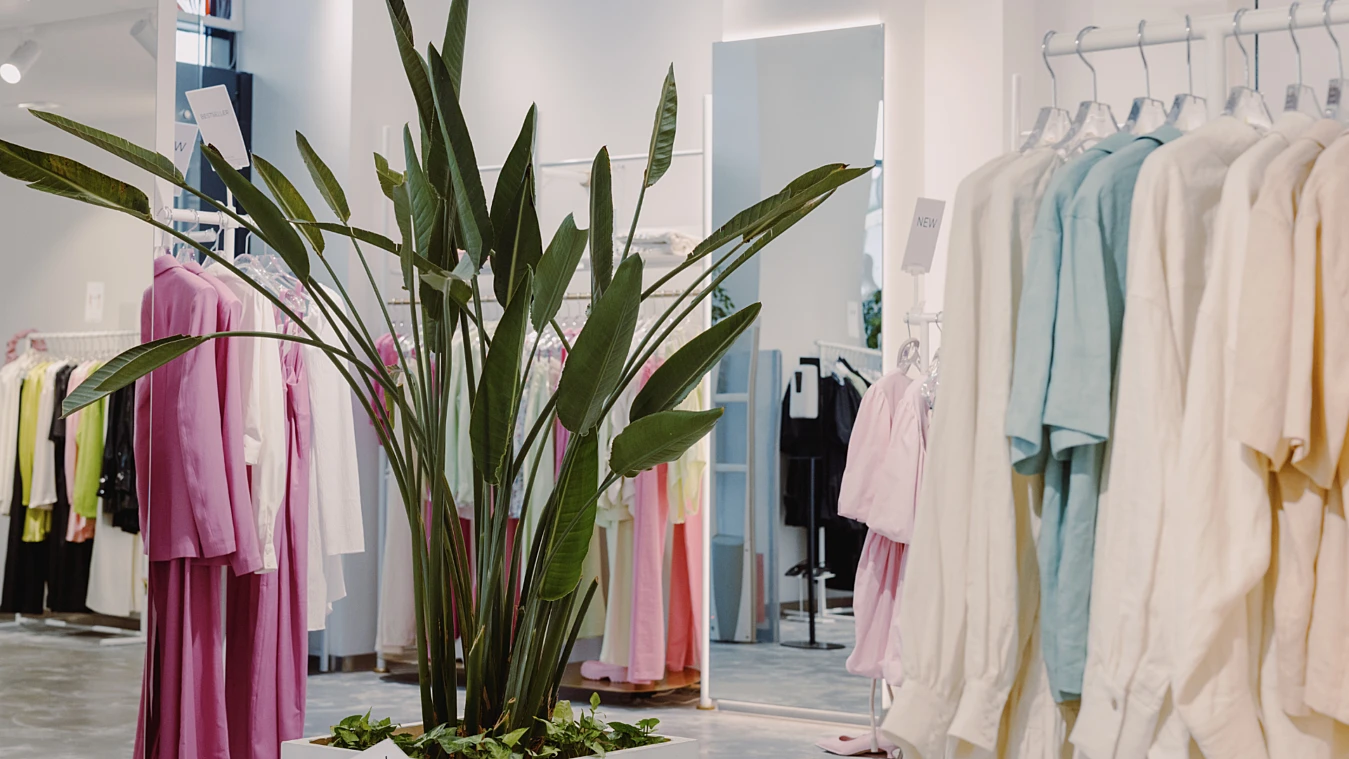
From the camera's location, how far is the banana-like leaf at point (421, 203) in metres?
1.97

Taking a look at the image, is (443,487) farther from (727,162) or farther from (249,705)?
(727,162)

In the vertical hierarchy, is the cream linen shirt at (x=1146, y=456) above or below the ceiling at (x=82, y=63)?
below

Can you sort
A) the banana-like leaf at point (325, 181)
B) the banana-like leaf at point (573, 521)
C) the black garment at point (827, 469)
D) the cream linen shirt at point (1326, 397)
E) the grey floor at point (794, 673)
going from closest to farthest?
the cream linen shirt at point (1326, 397) → the banana-like leaf at point (573, 521) → the banana-like leaf at point (325, 181) → the grey floor at point (794, 673) → the black garment at point (827, 469)

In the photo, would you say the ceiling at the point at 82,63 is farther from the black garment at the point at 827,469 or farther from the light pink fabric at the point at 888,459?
the black garment at the point at 827,469

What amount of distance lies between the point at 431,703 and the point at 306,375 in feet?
7.37

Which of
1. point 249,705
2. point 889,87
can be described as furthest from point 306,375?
point 889,87

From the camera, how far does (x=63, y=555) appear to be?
2.90 meters

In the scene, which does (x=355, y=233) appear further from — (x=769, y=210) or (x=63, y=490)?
(x=63, y=490)

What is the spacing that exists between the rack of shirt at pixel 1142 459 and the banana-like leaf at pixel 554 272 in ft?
1.94

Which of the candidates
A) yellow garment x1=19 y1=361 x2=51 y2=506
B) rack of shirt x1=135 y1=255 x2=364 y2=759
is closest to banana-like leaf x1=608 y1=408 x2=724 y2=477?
yellow garment x1=19 y1=361 x2=51 y2=506

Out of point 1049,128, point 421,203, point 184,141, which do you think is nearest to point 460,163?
point 421,203

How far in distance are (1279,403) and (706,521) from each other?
3.63m

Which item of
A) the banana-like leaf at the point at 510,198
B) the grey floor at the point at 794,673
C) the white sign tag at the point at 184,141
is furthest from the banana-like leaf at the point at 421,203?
the grey floor at the point at 794,673

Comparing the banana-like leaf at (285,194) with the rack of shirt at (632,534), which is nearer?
the banana-like leaf at (285,194)
